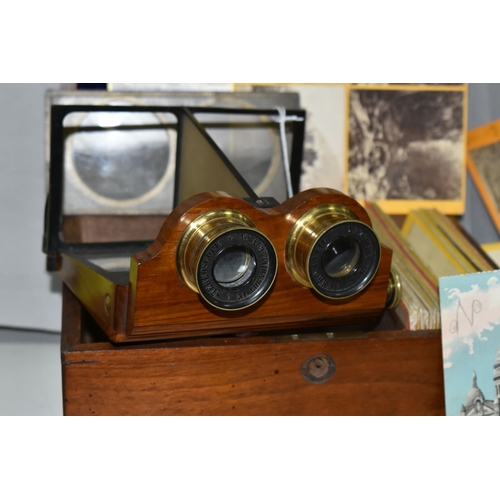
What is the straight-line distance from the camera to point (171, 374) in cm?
86

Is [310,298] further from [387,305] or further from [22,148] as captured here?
[22,148]

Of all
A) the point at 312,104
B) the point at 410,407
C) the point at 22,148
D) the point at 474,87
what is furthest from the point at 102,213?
the point at 474,87

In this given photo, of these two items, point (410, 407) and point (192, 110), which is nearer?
point (410, 407)

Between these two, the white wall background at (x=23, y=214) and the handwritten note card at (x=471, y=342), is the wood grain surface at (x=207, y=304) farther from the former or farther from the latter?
the white wall background at (x=23, y=214)

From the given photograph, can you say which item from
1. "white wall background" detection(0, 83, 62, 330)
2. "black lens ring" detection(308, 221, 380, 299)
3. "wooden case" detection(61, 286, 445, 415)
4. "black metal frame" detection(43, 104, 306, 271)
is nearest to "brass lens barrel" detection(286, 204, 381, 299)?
"black lens ring" detection(308, 221, 380, 299)

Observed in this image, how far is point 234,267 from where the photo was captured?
0.79 meters

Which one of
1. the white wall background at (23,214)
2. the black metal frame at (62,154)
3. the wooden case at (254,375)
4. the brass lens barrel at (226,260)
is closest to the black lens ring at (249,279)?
the brass lens barrel at (226,260)

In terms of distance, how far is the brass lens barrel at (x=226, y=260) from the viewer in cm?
74

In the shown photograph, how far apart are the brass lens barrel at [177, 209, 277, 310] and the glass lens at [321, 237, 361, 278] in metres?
0.09

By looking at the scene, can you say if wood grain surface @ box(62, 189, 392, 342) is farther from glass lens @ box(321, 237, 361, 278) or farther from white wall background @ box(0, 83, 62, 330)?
white wall background @ box(0, 83, 62, 330)

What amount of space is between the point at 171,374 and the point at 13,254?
0.74 m

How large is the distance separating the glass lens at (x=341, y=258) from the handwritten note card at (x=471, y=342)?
6.5 inches

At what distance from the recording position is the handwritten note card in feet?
3.00

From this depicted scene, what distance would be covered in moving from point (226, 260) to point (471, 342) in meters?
0.39
